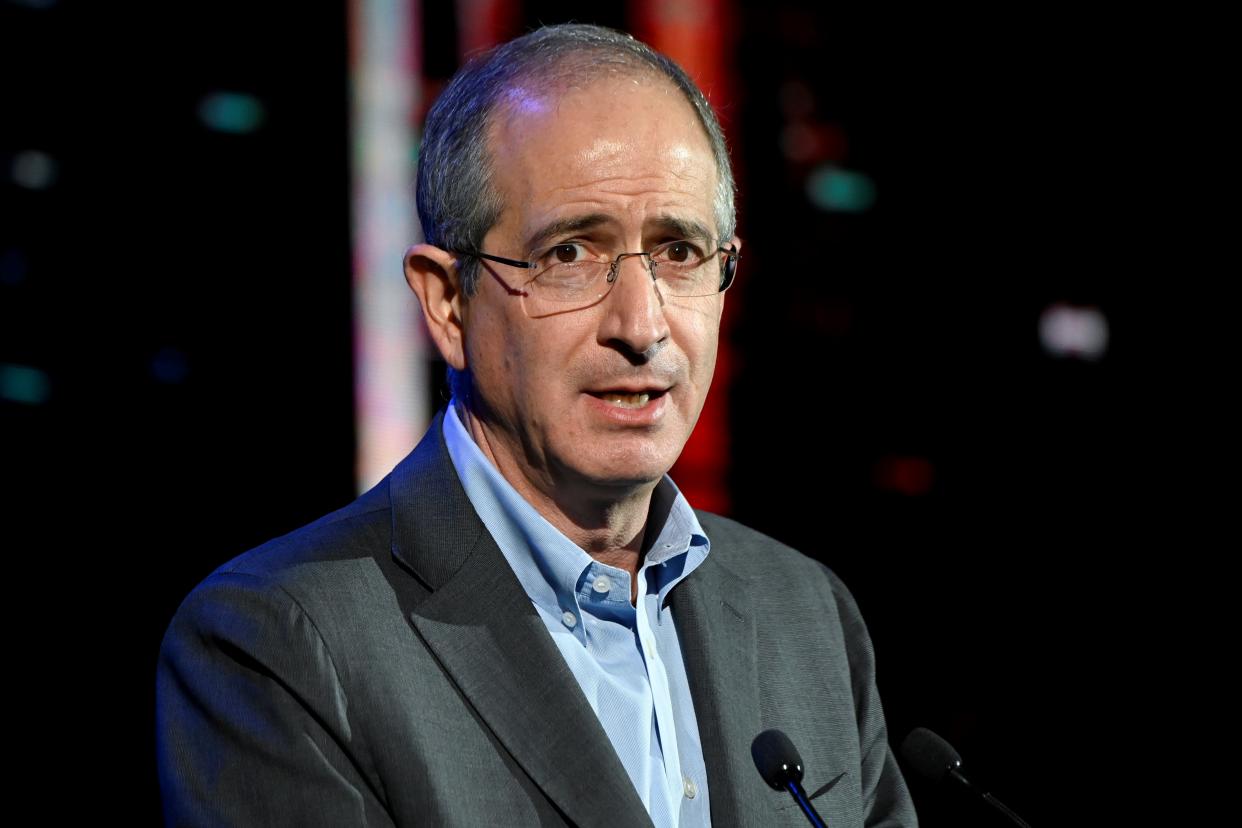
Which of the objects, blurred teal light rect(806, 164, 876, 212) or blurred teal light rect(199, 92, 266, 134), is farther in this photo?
blurred teal light rect(806, 164, 876, 212)

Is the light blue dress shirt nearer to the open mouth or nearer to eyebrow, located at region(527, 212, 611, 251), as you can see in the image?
the open mouth

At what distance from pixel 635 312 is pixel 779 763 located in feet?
1.89

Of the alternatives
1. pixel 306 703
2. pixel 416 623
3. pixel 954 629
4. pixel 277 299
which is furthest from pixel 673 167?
pixel 954 629

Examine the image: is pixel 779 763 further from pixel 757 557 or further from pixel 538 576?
pixel 757 557

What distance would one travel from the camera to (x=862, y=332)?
402 centimetres

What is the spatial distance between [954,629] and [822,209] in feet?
4.33

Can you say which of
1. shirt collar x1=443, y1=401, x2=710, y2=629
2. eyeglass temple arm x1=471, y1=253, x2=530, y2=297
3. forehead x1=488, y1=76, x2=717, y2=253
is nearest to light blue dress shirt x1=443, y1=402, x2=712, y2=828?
shirt collar x1=443, y1=401, x2=710, y2=629

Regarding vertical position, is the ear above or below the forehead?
below

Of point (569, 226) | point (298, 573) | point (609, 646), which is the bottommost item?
point (609, 646)

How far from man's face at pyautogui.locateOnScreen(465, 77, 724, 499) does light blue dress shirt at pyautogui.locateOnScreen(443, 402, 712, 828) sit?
7cm

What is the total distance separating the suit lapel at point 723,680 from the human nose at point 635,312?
409 mm

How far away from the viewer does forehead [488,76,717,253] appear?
1684 millimetres

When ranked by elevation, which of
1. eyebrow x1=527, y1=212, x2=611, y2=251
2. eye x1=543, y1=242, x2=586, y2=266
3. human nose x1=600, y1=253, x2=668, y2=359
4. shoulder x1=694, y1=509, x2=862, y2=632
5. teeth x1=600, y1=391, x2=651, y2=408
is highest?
eyebrow x1=527, y1=212, x2=611, y2=251

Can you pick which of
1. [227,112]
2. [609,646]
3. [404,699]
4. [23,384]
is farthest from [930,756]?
[227,112]
